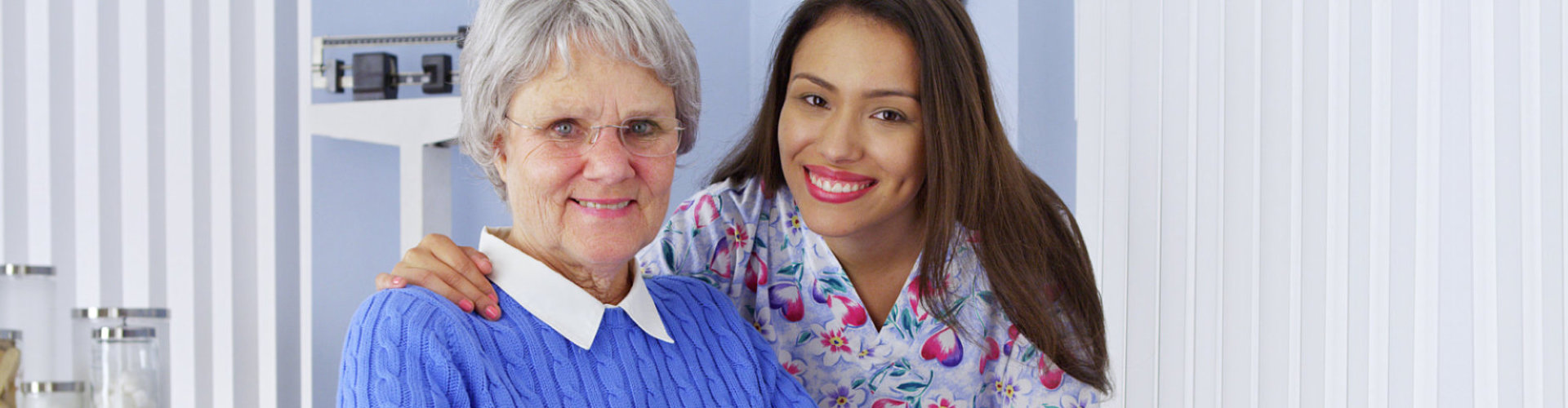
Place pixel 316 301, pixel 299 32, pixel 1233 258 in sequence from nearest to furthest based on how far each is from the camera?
pixel 299 32 < pixel 1233 258 < pixel 316 301

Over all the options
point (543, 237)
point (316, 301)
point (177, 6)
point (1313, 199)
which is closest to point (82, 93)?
point (177, 6)

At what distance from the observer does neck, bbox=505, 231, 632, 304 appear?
4.03 feet

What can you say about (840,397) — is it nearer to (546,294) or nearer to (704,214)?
(704,214)

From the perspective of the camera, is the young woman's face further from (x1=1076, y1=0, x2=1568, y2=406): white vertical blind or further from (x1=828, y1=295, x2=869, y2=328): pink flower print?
(x1=1076, y1=0, x2=1568, y2=406): white vertical blind

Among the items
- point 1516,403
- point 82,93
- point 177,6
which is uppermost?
point 177,6

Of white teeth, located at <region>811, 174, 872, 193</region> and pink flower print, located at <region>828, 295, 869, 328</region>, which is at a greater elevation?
white teeth, located at <region>811, 174, 872, 193</region>

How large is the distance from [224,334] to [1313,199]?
1528 millimetres

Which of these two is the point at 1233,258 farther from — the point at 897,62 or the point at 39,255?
the point at 39,255

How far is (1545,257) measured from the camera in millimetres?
1358

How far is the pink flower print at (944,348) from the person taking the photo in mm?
1649

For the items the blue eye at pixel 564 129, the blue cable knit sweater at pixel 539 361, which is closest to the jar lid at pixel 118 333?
the blue cable knit sweater at pixel 539 361

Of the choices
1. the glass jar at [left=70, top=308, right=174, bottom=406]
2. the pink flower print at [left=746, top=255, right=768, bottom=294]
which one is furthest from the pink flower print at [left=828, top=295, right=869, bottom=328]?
the glass jar at [left=70, top=308, right=174, bottom=406]

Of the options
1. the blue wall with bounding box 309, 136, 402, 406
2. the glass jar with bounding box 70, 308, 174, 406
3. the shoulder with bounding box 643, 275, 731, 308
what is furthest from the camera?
the blue wall with bounding box 309, 136, 402, 406

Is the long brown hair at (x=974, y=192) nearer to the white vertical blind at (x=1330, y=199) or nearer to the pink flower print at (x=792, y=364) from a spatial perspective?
the pink flower print at (x=792, y=364)
